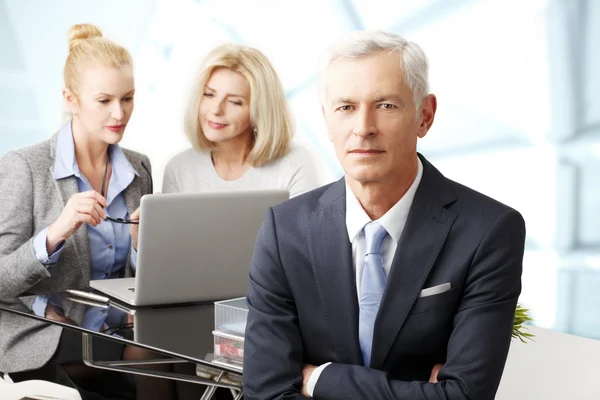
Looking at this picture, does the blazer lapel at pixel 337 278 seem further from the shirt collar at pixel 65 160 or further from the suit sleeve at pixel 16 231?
the shirt collar at pixel 65 160

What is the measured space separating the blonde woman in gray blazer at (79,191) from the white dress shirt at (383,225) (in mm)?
1107

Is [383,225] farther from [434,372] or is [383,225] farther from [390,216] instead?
[434,372]

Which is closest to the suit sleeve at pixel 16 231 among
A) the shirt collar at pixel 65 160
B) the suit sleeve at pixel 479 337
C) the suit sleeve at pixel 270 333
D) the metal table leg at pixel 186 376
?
the shirt collar at pixel 65 160

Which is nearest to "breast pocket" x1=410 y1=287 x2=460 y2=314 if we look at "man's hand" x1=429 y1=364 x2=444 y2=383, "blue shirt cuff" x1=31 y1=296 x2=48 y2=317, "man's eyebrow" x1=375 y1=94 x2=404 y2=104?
"man's hand" x1=429 y1=364 x2=444 y2=383

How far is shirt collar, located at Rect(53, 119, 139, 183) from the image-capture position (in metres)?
3.02

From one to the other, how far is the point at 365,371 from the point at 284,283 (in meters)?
0.25

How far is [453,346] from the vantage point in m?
1.63

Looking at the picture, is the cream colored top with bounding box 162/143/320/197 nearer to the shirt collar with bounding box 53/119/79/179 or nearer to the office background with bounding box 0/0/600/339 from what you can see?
the shirt collar with bounding box 53/119/79/179

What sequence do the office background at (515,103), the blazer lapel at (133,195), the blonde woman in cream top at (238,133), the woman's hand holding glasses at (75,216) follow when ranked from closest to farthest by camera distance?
the woman's hand holding glasses at (75,216), the blazer lapel at (133,195), the blonde woman in cream top at (238,133), the office background at (515,103)

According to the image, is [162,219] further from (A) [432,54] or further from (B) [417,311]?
(A) [432,54]

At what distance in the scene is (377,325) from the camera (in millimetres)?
1678

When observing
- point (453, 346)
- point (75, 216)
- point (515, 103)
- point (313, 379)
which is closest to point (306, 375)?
point (313, 379)

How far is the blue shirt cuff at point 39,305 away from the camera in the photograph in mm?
2330

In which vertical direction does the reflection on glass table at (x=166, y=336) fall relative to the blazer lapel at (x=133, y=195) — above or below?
below
